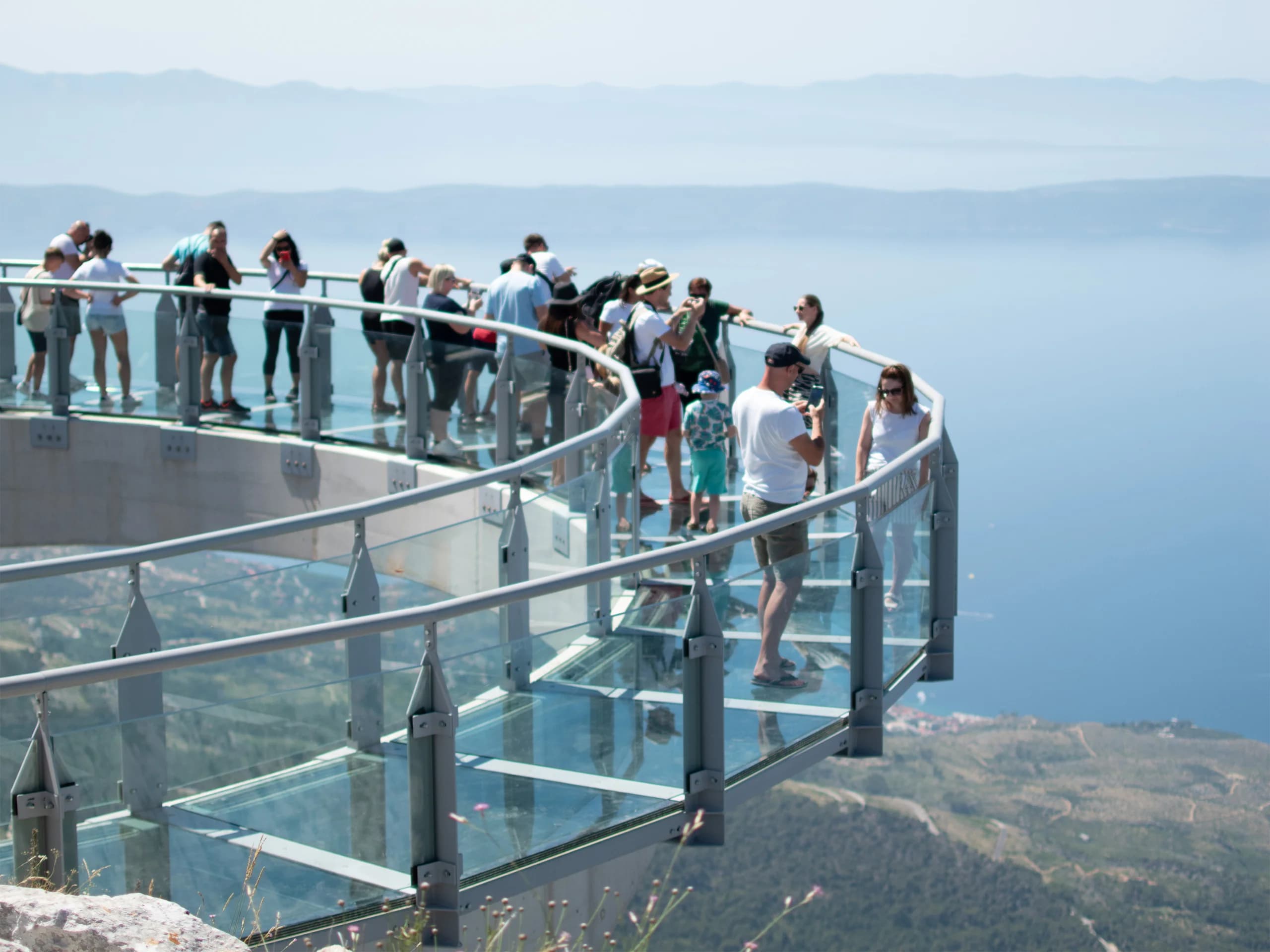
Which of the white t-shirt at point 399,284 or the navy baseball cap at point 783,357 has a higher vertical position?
the white t-shirt at point 399,284

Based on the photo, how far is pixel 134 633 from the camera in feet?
20.5

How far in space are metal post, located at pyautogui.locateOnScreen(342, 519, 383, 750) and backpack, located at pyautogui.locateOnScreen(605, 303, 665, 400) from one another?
3.56m

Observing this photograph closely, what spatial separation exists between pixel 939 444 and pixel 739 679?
2.54m

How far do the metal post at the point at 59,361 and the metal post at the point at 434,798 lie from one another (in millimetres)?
10104

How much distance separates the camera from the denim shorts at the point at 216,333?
1354 centimetres

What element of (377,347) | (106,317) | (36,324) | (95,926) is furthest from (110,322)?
(95,926)

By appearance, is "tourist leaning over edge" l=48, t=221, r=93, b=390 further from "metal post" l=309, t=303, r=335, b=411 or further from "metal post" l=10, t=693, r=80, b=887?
"metal post" l=10, t=693, r=80, b=887

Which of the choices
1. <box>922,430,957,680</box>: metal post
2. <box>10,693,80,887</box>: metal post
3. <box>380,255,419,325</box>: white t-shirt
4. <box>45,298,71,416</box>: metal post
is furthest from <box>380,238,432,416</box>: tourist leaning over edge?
<box>10,693,80,887</box>: metal post

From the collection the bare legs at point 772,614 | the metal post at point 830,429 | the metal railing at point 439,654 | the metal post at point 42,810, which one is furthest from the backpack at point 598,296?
the metal post at point 42,810

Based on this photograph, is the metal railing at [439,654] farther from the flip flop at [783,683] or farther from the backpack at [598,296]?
the backpack at [598,296]

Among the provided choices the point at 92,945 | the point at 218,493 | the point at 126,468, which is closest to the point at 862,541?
the point at 92,945

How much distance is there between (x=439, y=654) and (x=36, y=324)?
10.5 meters

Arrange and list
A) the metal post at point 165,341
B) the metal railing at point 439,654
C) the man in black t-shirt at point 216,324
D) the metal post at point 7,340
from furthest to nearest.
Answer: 1. the metal post at point 7,340
2. the metal post at point 165,341
3. the man in black t-shirt at point 216,324
4. the metal railing at point 439,654

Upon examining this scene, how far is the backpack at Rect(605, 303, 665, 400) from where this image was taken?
10.4 meters
